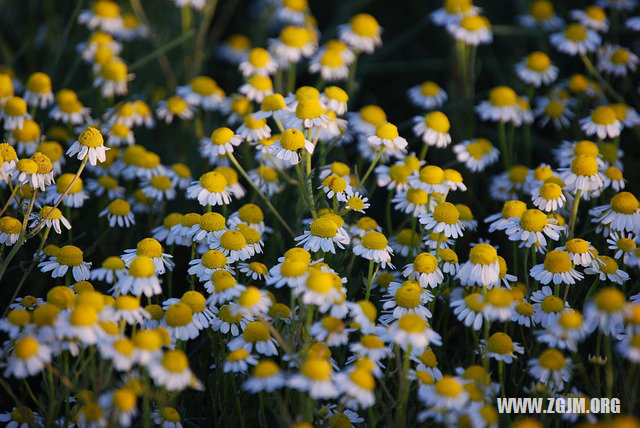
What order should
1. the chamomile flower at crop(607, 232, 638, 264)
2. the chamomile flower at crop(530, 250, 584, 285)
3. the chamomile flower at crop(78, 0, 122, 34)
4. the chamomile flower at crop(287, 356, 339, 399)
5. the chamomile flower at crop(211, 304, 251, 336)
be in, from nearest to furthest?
the chamomile flower at crop(287, 356, 339, 399)
the chamomile flower at crop(211, 304, 251, 336)
the chamomile flower at crop(530, 250, 584, 285)
the chamomile flower at crop(607, 232, 638, 264)
the chamomile flower at crop(78, 0, 122, 34)

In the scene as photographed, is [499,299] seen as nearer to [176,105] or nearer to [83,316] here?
[83,316]

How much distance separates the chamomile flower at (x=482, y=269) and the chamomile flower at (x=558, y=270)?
0.60ft

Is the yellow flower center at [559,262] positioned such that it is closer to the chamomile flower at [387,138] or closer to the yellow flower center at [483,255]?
the yellow flower center at [483,255]

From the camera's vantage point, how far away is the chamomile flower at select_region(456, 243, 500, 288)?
219 cm

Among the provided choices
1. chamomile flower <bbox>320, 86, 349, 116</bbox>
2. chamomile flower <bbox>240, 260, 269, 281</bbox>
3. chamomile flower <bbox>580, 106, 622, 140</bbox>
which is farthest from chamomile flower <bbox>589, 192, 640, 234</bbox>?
chamomile flower <bbox>240, 260, 269, 281</bbox>

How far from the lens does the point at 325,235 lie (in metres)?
2.32

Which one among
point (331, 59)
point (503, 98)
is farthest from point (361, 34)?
point (503, 98)

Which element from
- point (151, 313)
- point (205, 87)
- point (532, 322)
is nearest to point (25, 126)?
point (205, 87)

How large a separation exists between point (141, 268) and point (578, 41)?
94.0 inches

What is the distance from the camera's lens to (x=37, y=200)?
8.58 ft

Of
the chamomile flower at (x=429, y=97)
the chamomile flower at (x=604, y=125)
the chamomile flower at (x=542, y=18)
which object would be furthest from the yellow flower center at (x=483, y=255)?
the chamomile flower at (x=542, y=18)

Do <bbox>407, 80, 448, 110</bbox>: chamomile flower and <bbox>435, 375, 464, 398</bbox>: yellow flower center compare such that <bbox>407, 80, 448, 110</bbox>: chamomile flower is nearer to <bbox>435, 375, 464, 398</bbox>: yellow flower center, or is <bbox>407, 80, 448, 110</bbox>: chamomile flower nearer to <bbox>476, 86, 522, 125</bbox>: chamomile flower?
<bbox>476, 86, 522, 125</bbox>: chamomile flower

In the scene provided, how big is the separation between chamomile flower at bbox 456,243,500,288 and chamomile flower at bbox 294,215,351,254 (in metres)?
0.39

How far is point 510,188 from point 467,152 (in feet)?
0.75
